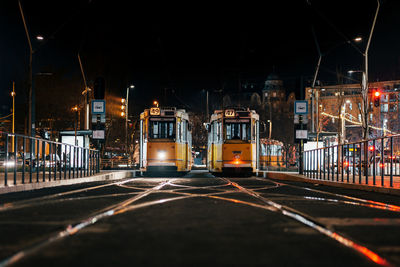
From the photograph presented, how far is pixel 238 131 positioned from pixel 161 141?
4.31 metres

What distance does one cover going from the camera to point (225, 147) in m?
28.2

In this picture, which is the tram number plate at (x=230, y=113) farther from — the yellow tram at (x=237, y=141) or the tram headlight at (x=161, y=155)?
the tram headlight at (x=161, y=155)

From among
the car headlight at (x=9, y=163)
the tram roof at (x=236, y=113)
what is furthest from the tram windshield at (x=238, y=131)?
the car headlight at (x=9, y=163)

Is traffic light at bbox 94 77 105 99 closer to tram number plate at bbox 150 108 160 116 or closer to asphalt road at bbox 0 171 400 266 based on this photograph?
tram number plate at bbox 150 108 160 116

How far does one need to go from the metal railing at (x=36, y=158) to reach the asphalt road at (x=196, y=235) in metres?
5.04

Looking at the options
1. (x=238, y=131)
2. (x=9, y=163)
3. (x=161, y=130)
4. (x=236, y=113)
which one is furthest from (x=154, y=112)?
(x=9, y=163)

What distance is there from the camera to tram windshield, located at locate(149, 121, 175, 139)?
2770 centimetres

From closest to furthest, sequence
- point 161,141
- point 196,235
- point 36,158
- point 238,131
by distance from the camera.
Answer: point 196,235 < point 36,158 < point 161,141 < point 238,131

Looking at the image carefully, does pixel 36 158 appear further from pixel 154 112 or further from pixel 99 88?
pixel 154 112

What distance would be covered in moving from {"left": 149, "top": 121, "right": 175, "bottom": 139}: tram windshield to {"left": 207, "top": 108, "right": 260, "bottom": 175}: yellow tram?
2.87 meters

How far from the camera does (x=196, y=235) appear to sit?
547cm

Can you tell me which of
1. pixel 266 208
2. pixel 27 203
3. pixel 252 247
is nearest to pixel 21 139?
pixel 27 203

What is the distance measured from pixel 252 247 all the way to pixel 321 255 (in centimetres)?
68

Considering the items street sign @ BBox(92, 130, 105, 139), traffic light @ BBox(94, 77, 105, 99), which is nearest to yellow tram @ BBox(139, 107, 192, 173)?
traffic light @ BBox(94, 77, 105, 99)
